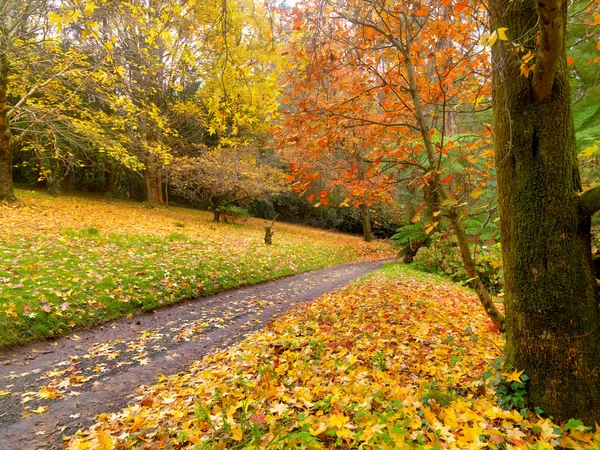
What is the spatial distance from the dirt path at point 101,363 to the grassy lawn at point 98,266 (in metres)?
0.40

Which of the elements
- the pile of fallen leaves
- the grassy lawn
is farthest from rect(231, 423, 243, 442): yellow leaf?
the grassy lawn

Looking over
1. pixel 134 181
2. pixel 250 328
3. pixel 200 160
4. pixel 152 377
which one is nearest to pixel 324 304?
pixel 250 328

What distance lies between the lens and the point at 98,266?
7.11 m

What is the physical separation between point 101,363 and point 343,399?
354 centimetres

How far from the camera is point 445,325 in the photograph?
497 centimetres

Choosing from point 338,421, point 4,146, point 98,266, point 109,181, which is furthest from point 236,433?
point 109,181

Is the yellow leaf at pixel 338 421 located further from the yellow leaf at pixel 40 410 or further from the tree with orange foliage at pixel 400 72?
the yellow leaf at pixel 40 410

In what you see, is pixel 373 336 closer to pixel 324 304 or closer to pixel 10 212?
Result: pixel 324 304

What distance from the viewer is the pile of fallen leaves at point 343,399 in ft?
7.80

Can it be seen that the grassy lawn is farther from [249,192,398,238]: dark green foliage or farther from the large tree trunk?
[249,192,398,238]: dark green foliage

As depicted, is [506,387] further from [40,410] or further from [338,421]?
[40,410]

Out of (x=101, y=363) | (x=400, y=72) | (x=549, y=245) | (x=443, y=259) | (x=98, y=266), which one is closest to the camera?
(x=549, y=245)

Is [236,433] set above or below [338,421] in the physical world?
below

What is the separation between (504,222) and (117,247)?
9.14 meters
